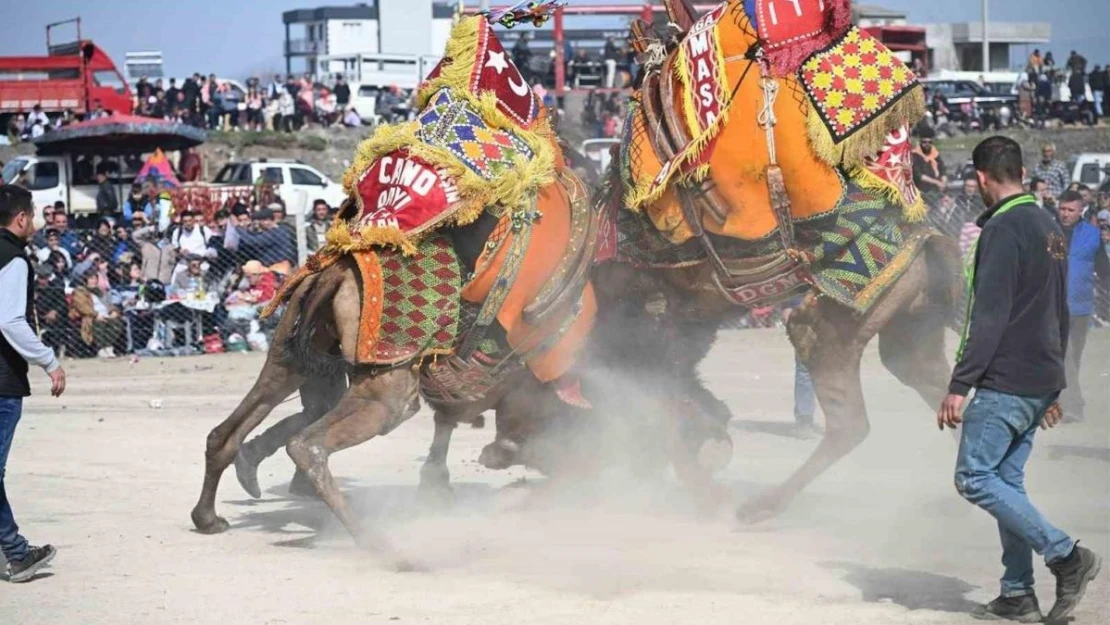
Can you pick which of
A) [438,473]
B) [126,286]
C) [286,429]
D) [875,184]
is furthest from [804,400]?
[126,286]

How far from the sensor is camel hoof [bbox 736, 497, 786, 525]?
735 cm

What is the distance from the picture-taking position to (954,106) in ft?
106

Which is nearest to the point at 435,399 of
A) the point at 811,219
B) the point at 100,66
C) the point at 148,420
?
the point at 811,219

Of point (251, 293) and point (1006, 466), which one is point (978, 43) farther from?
point (1006, 466)

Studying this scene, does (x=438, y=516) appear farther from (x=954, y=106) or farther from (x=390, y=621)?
(x=954, y=106)

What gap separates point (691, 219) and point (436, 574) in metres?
2.13

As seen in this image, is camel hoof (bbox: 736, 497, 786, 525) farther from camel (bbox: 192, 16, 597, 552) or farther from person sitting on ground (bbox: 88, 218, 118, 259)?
person sitting on ground (bbox: 88, 218, 118, 259)

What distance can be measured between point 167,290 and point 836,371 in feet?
31.0

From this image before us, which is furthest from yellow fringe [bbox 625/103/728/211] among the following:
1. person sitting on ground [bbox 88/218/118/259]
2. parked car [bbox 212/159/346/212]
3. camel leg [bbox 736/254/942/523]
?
parked car [bbox 212/159/346/212]

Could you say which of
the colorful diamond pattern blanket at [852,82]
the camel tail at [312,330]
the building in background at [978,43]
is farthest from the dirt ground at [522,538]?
the building in background at [978,43]

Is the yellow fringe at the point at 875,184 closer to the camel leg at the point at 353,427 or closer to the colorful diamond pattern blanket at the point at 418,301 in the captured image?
the colorful diamond pattern blanket at the point at 418,301

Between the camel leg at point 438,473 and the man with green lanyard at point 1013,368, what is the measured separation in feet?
10.9

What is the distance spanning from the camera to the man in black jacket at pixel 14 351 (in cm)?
644

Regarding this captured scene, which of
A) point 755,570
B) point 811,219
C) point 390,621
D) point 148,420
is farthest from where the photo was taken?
point 148,420
